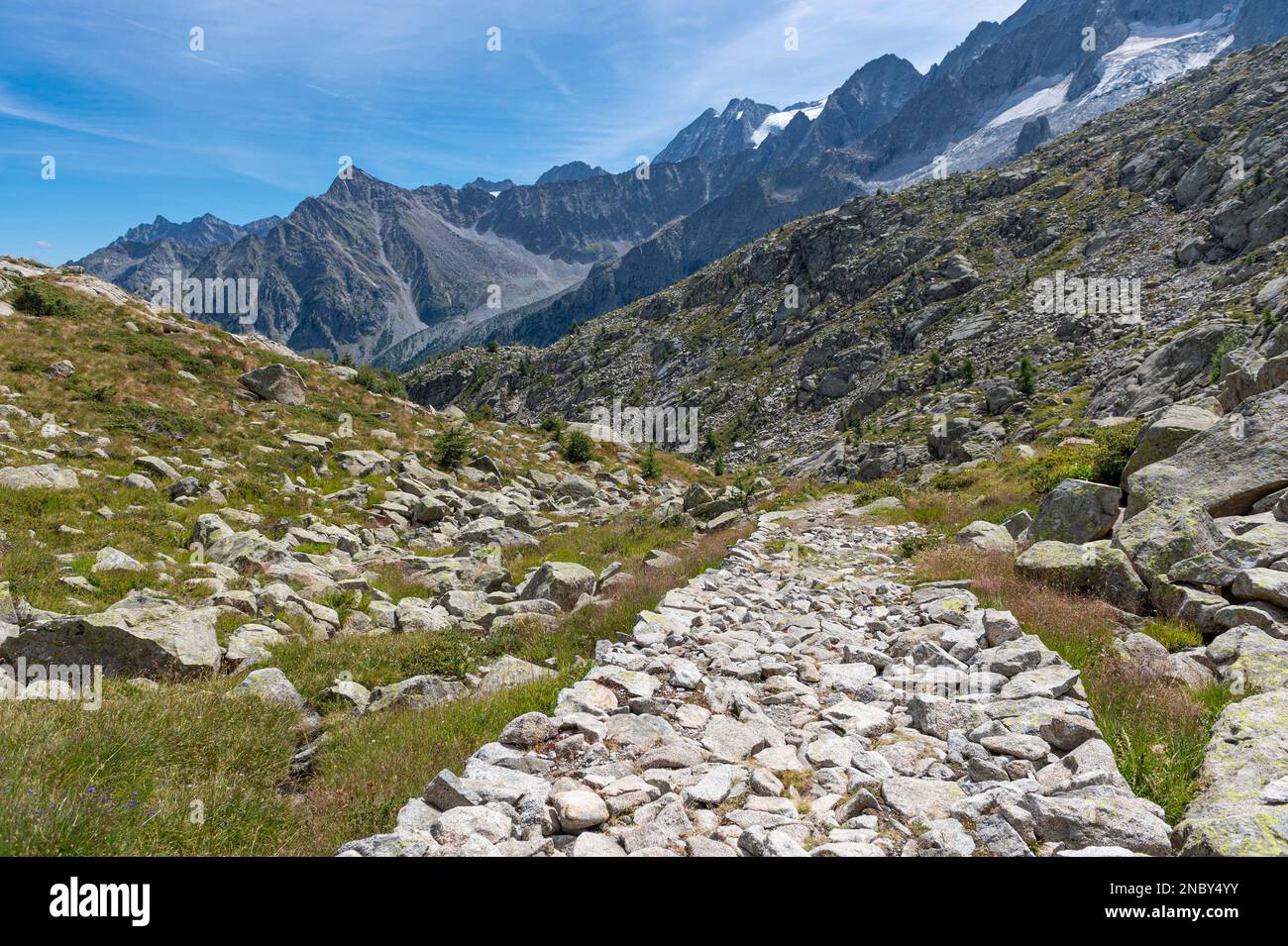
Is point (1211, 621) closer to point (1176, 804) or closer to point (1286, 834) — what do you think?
point (1176, 804)

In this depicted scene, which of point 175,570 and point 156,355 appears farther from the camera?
point 156,355

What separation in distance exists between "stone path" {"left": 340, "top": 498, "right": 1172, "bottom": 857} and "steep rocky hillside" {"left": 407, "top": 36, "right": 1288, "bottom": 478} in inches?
1131

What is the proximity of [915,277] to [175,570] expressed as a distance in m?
118

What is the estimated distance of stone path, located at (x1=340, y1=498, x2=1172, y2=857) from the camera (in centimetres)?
400

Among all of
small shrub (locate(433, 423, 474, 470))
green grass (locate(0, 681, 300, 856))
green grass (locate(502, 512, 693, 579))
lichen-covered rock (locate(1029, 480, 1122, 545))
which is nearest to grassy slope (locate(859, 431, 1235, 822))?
lichen-covered rock (locate(1029, 480, 1122, 545))

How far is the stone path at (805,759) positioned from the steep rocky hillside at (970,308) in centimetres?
2874

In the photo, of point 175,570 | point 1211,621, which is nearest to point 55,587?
point 175,570

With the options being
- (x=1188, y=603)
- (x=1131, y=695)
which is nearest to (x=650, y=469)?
(x=1188, y=603)

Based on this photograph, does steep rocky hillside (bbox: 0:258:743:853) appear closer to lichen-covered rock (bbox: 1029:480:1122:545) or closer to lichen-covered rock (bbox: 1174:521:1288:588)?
lichen-covered rock (bbox: 1029:480:1122:545)

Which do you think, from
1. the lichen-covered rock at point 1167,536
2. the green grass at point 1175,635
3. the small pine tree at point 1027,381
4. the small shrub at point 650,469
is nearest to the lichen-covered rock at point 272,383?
the small shrub at point 650,469

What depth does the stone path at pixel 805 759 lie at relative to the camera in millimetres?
4000

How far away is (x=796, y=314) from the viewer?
12888 cm

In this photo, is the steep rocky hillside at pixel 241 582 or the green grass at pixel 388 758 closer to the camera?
the green grass at pixel 388 758

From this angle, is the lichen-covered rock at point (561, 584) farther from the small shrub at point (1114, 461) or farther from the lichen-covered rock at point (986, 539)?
the small shrub at point (1114, 461)
